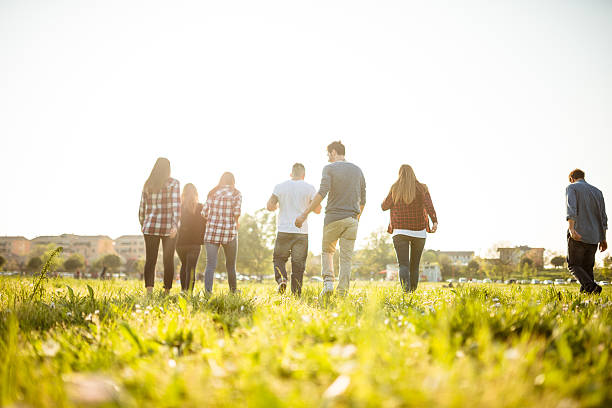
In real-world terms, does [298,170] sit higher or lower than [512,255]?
higher

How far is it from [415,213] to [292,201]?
2.45 meters

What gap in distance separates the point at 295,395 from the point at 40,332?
7.92 ft

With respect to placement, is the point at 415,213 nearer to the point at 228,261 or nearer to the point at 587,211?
the point at 587,211

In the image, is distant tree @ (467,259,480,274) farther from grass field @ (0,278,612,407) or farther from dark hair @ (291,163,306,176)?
grass field @ (0,278,612,407)

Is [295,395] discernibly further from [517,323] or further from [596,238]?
[596,238]

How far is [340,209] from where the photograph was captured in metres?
6.22

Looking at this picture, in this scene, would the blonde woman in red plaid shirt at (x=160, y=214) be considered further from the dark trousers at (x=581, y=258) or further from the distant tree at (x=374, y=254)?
the distant tree at (x=374, y=254)

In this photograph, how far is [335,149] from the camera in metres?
6.62

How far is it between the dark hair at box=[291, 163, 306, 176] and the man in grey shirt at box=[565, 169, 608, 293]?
205 inches

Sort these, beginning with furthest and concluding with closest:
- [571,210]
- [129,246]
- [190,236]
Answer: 1. [129,246]
2. [190,236]
3. [571,210]

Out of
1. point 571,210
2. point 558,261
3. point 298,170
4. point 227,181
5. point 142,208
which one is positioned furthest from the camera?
point 558,261

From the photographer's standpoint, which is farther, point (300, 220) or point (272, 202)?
point (272, 202)

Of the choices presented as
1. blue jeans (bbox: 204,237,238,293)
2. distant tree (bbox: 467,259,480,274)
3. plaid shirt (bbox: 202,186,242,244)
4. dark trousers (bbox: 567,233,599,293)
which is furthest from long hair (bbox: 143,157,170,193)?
distant tree (bbox: 467,259,480,274)

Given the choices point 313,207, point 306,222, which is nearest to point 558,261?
point 306,222
